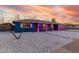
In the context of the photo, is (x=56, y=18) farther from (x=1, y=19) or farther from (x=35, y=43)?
(x=1, y=19)

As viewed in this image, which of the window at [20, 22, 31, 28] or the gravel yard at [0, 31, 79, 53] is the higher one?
the window at [20, 22, 31, 28]

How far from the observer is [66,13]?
418 cm

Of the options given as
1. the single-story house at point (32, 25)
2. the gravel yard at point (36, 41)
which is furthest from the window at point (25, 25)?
the gravel yard at point (36, 41)

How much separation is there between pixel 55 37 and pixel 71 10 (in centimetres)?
56

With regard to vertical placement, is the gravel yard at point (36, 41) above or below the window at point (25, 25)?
below

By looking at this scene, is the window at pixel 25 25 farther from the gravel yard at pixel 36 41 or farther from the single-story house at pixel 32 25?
the gravel yard at pixel 36 41

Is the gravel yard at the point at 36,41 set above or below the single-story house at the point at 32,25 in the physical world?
below

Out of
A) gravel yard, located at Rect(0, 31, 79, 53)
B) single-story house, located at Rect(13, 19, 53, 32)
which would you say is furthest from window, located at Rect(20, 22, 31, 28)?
gravel yard, located at Rect(0, 31, 79, 53)

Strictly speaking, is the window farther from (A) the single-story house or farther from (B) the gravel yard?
(B) the gravel yard

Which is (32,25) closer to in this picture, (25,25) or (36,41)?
(25,25)

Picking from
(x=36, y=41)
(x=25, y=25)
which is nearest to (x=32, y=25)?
(x=25, y=25)

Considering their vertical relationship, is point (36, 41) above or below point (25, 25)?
below
